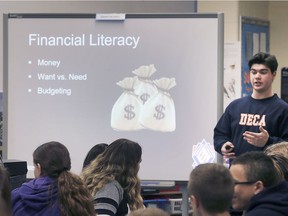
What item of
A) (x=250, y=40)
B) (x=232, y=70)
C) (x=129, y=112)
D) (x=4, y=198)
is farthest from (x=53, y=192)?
(x=250, y=40)

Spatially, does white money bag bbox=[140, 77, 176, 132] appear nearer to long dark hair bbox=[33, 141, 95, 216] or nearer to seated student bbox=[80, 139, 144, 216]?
seated student bbox=[80, 139, 144, 216]

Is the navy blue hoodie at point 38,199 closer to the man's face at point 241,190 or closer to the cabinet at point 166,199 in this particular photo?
the man's face at point 241,190

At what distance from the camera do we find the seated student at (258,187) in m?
3.39

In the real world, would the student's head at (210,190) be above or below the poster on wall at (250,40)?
below

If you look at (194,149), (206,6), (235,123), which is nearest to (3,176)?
(235,123)

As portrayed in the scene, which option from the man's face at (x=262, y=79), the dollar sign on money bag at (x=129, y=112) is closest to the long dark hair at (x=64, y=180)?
the man's face at (x=262, y=79)

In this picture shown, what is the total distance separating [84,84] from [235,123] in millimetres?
1705

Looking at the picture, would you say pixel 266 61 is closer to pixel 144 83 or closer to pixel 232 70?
pixel 144 83

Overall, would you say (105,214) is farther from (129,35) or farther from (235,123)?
(129,35)

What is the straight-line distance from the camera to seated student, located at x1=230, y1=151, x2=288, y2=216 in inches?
134

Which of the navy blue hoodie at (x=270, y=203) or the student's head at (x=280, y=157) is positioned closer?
the navy blue hoodie at (x=270, y=203)

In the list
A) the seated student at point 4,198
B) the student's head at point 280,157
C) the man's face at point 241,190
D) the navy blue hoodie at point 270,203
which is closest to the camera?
the seated student at point 4,198

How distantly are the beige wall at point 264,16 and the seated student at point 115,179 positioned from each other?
545 centimetres

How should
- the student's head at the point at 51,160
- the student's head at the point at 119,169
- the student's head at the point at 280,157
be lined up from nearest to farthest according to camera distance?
the student's head at the point at 280,157
the student's head at the point at 51,160
the student's head at the point at 119,169
